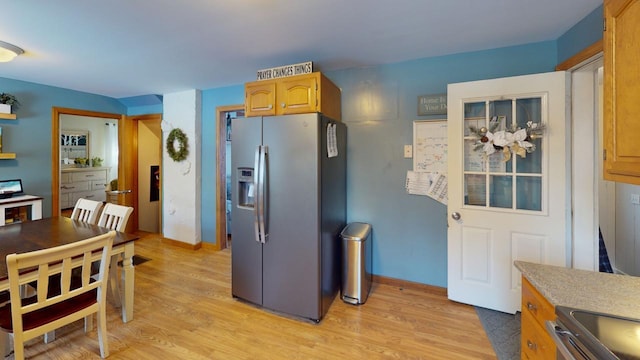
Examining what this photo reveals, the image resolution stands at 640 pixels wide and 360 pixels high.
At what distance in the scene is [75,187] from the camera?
19.1 feet

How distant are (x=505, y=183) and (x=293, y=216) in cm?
186

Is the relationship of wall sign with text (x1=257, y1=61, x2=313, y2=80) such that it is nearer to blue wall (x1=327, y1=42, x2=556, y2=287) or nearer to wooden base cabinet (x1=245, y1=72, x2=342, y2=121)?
wooden base cabinet (x1=245, y1=72, x2=342, y2=121)

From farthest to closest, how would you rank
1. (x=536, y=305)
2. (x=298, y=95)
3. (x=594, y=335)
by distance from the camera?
1. (x=298, y=95)
2. (x=536, y=305)
3. (x=594, y=335)

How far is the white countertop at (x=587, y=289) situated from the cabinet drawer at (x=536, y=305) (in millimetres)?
47

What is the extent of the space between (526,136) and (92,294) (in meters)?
3.46

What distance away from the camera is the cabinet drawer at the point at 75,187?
5660 mm

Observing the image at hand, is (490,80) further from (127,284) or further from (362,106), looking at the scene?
(127,284)

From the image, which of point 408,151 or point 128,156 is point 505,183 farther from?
point 128,156

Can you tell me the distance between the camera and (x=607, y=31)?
3.76ft

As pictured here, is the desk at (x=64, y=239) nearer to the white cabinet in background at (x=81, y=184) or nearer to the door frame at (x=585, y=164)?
the door frame at (x=585, y=164)

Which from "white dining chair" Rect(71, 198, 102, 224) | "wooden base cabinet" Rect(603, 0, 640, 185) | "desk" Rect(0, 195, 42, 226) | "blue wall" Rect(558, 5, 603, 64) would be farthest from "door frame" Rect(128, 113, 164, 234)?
"blue wall" Rect(558, 5, 603, 64)

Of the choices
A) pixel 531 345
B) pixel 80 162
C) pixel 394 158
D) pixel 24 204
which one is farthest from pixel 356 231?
pixel 80 162

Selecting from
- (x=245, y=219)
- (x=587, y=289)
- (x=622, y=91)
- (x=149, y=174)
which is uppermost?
(x=622, y=91)

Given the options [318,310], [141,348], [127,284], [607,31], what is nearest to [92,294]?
[127,284]
